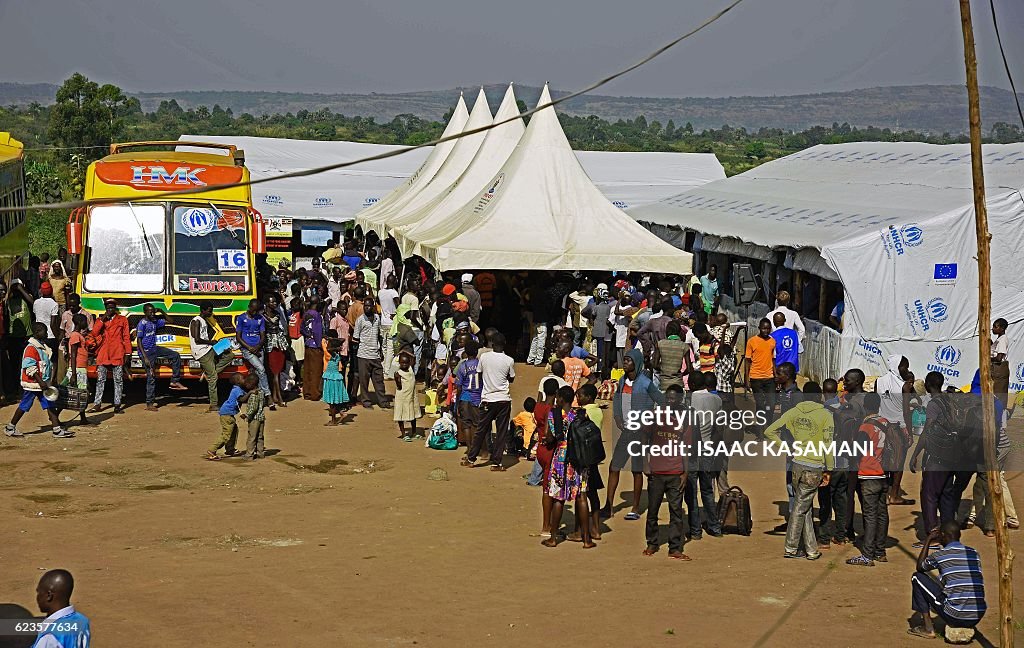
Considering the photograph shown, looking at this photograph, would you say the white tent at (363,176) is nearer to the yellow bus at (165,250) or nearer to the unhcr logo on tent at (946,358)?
the yellow bus at (165,250)

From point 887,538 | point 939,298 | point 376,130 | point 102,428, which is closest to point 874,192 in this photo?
point 939,298

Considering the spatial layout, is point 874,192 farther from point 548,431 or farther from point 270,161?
point 270,161

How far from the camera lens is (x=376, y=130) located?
348 feet

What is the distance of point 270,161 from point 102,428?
89.3 feet

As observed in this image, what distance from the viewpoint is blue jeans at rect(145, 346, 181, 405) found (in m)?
15.4

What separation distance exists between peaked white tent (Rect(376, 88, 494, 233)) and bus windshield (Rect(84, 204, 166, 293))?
395 inches

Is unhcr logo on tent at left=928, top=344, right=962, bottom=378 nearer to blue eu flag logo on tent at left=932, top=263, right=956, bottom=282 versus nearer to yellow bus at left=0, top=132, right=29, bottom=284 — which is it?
blue eu flag logo on tent at left=932, top=263, right=956, bottom=282

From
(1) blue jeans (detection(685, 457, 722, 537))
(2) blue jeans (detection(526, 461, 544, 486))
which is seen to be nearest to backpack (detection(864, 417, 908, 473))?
(1) blue jeans (detection(685, 457, 722, 537))

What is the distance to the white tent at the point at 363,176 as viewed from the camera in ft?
110

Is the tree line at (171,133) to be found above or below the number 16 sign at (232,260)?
above

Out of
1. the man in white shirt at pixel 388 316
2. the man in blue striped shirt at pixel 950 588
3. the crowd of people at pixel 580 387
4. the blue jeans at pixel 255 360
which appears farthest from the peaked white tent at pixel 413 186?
→ the man in blue striped shirt at pixel 950 588

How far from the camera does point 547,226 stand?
19.8m

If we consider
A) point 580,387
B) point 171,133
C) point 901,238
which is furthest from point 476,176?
point 171,133

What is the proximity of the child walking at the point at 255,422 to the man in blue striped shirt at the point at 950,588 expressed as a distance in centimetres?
732
